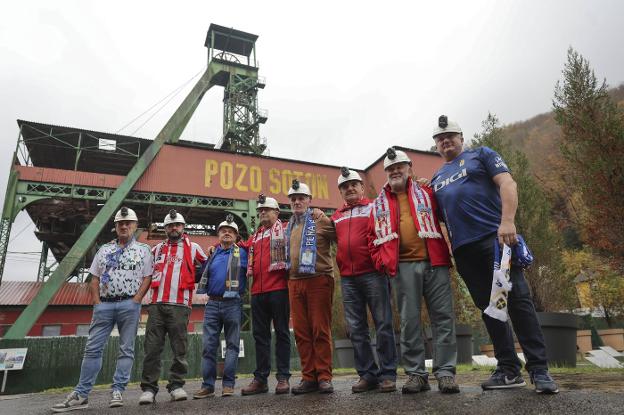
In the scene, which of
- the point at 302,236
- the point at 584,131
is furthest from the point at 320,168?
the point at 302,236

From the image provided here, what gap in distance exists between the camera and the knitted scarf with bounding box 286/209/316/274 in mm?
3887

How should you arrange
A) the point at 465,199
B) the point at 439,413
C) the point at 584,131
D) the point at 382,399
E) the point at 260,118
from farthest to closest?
the point at 260,118 → the point at 584,131 → the point at 465,199 → the point at 382,399 → the point at 439,413

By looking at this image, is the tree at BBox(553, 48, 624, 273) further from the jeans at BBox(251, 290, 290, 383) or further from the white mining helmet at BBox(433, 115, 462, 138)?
the jeans at BBox(251, 290, 290, 383)

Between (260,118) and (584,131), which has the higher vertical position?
(260,118)

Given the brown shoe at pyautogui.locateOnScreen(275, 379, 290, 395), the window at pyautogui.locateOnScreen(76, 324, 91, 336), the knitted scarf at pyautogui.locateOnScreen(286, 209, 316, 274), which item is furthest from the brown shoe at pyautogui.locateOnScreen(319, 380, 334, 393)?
the window at pyautogui.locateOnScreen(76, 324, 91, 336)

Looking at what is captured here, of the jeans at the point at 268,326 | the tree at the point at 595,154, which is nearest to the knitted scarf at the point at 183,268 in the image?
the jeans at the point at 268,326

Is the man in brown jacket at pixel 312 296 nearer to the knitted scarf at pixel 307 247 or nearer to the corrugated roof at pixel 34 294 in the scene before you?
the knitted scarf at pixel 307 247

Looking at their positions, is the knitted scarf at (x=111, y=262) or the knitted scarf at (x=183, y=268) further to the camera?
the knitted scarf at (x=183, y=268)

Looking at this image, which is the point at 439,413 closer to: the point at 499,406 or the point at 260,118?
the point at 499,406

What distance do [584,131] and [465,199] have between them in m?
5.71

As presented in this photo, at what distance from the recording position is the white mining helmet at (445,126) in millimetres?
3418

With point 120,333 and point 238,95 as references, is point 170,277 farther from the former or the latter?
point 238,95

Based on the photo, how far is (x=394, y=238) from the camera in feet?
11.1

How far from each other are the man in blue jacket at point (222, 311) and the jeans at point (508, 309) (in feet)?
7.93
